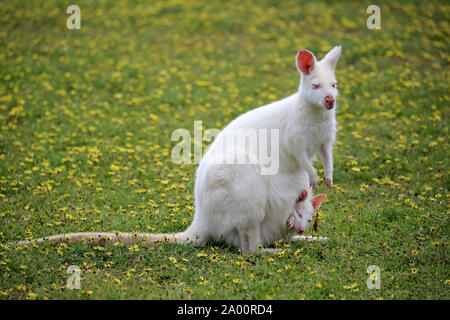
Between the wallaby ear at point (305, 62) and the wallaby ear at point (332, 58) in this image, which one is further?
the wallaby ear at point (332, 58)

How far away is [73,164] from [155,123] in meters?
2.06

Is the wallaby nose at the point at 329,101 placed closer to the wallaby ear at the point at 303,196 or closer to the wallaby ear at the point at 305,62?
the wallaby ear at the point at 305,62

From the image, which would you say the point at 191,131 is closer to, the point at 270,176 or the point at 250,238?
the point at 270,176

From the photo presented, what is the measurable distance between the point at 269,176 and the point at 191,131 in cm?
404

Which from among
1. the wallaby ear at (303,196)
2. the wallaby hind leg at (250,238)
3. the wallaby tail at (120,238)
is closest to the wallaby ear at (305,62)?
the wallaby ear at (303,196)

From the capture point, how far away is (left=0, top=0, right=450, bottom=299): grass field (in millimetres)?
4816

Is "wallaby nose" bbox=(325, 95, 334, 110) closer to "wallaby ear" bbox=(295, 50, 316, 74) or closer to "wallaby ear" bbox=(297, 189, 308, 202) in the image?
"wallaby ear" bbox=(295, 50, 316, 74)

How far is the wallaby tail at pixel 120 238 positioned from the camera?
522cm

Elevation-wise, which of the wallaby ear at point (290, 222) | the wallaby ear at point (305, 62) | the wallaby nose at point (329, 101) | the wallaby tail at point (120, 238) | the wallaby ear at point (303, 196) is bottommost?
the wallaby tail at point (120, 238)

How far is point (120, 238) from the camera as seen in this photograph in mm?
5293

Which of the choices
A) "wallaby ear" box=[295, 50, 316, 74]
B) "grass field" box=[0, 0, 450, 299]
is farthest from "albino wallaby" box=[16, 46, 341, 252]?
"grass field" box=[0, 0, 450, 299]

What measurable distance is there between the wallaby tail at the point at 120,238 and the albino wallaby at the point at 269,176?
1 cm

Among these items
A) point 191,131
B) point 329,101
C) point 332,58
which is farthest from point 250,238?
point 191,131

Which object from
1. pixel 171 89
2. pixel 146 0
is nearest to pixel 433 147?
pixel 171 89
